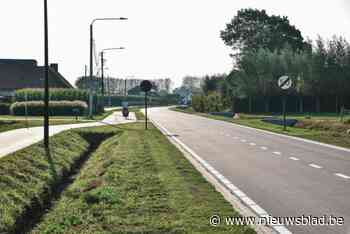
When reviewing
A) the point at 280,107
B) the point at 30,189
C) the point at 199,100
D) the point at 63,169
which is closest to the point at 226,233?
the point at 30,189

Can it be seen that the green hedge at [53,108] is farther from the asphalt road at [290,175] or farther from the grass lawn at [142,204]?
the grass lawn at [142,204]

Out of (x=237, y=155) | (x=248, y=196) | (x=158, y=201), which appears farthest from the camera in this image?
(x=237, y=155)

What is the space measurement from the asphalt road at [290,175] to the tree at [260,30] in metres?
69.2

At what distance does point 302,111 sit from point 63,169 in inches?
2351

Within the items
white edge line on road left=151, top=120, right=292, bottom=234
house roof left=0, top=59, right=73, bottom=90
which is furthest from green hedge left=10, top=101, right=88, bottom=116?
white edge line on road left=151, top=120, right=292, bottom=234

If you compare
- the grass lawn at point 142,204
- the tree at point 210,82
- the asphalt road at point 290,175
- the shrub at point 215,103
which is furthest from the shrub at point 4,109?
the tree at point 210,82

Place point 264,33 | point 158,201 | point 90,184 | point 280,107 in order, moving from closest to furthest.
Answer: point 158,201, point 90,184, point 280,107, point 264,33

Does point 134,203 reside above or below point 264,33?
below

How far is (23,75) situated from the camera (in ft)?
310

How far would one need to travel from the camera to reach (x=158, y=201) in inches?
368

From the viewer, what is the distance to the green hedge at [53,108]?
55.6m

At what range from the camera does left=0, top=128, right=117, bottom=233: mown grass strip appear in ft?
32.1

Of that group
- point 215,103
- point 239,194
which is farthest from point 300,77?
point 239,194

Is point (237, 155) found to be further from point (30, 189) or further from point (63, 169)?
point (30, 189)
